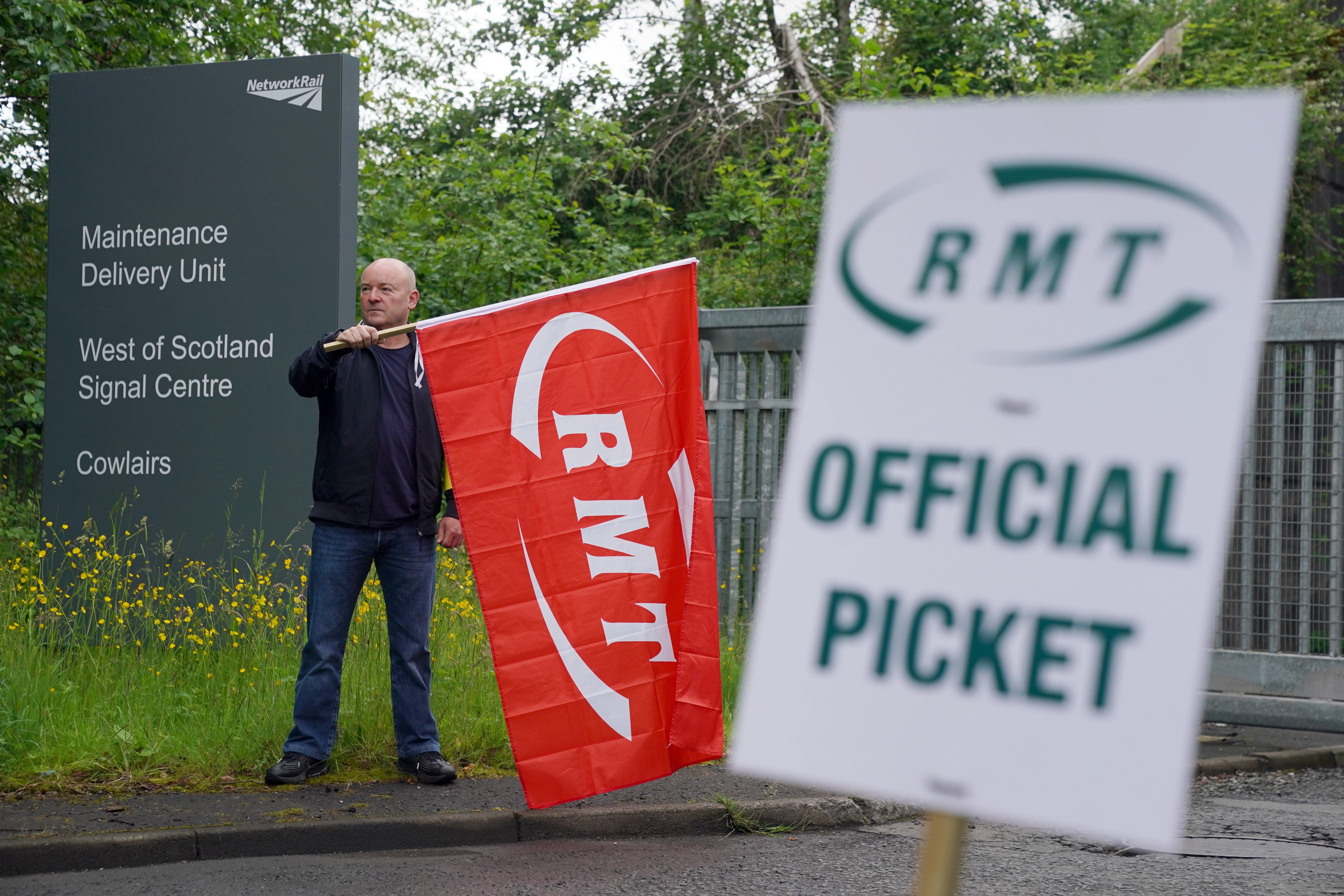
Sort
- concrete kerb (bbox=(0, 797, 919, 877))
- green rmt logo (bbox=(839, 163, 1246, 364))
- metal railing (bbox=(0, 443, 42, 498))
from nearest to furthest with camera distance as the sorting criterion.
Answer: green rmt logo (bbox=(839, 163, 1246, 364)), concrete kerb (bbox=(0, 797, 919, 877)), metal railing (bbox=(0, 443, 42, 498))

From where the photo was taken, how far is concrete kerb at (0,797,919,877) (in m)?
4.57

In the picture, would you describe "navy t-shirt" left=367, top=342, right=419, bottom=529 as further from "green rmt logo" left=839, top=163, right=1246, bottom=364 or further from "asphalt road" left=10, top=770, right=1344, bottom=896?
"green rmt logo" left=839, top=163, right=1246, bottom=364

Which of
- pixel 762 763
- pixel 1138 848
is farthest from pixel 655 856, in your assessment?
pixel 762 763

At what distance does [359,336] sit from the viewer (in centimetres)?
525

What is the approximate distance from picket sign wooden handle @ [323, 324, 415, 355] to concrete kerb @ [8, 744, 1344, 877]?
72.3 inches

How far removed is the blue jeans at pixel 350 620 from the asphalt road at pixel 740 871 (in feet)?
2.72

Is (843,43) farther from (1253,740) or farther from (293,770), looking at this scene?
(293,770)

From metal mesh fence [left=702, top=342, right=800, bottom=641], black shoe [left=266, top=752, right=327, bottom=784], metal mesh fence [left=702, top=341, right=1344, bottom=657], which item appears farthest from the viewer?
metal mesh fence [left=702, top=342, right=800, bottom=641]

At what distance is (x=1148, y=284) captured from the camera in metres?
1.65

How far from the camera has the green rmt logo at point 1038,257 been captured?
1637 millimetres

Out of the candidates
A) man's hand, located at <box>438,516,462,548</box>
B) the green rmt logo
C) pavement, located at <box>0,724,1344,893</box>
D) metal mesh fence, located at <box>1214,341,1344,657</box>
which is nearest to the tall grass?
pavement, located at <box>0,724,1344,893</box>

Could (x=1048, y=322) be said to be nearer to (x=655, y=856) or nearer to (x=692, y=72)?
(x=655, y=856)

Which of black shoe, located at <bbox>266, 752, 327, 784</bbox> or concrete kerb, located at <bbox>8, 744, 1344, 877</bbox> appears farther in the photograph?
black shoe, located at <bbox>266, 752, 327, 784</bbox>

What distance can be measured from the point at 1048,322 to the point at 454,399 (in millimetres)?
3633
